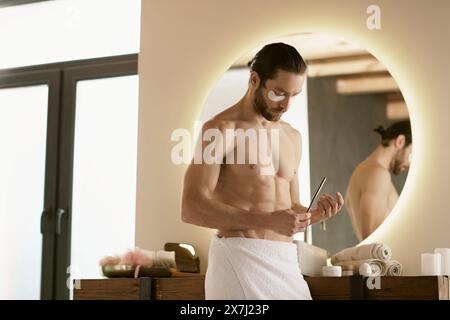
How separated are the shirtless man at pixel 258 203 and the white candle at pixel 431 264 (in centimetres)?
33

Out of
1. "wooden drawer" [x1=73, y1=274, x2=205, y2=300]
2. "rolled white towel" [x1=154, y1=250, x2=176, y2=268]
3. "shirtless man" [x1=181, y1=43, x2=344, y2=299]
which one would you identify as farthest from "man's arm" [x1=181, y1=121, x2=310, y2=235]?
"rolled white towel" [x1=154, y1=250, x2=176, y2=268]

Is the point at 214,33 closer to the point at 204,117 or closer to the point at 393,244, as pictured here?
the point at 204,117

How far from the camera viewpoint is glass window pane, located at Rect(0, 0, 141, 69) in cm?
352

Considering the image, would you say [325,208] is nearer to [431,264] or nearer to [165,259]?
[431,264]

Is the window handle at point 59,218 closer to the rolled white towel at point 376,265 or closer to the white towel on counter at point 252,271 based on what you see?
the white towel on counter at point 252,271

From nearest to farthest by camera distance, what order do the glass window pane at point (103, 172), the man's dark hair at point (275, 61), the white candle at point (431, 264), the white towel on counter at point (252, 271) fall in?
the white towel on counter at point (252, 271) → the white candle at point (431, 264) → the man's dark hair at point (275, 61) → the glass window pane at point (103, 172)

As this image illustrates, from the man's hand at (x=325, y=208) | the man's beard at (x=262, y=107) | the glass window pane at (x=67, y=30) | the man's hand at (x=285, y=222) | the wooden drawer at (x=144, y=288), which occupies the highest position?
the glass window pane at (x=67, y=30)

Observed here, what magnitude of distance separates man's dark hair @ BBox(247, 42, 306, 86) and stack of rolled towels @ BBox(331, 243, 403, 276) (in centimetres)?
70

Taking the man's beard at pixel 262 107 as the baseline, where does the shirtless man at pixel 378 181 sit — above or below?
below

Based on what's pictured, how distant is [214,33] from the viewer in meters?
3.09

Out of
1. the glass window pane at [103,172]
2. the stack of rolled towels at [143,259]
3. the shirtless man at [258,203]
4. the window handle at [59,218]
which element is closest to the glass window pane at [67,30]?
the glass window pane at [103,172]

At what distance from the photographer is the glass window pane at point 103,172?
3393 millimetres

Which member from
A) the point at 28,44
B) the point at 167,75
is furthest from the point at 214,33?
the point at 28,44
